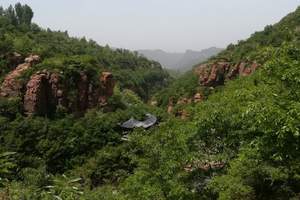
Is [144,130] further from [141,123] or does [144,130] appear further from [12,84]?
[12,84]

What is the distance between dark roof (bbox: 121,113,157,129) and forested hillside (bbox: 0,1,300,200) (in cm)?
74

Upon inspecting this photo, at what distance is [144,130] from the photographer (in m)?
22.6

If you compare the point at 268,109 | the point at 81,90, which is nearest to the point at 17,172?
the point at 81,90

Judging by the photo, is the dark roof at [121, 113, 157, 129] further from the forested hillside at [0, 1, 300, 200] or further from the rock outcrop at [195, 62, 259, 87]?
the rock outcrop at [195, 62, 259, 87]

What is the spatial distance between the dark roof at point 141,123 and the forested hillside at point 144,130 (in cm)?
74

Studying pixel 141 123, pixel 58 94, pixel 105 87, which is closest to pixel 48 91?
pixel 58 94

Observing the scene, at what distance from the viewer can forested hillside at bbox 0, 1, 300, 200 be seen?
47.6ft

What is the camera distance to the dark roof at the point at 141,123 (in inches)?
2128

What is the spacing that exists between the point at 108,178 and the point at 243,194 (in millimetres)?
27749

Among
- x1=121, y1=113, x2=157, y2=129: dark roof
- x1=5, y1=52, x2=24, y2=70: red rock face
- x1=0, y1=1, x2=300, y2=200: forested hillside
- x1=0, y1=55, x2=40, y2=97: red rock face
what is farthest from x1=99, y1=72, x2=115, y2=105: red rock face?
x1=5, y1=52, x2=24, y2=70: red rock face

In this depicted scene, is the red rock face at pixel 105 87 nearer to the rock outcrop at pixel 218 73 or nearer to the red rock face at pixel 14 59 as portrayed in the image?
the red rock face at pixel 14 59

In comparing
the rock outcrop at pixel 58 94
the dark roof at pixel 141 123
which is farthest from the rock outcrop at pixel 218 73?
the rock outcrop at pixel 58 94

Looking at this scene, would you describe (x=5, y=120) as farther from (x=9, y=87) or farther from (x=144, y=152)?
(x=144, y=152)

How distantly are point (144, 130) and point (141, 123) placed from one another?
3294 cm
